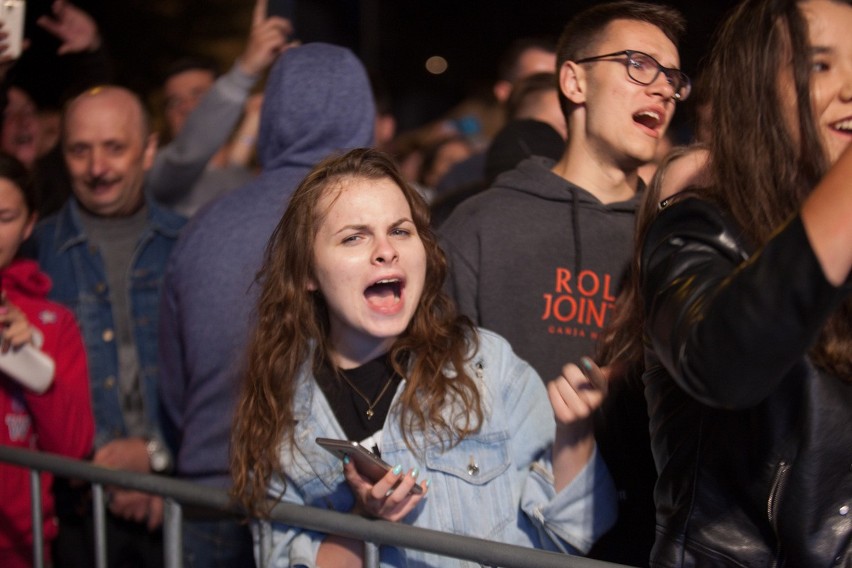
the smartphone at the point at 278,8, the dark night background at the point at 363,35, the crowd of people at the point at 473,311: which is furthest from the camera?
the dark night background at the point at 363,35

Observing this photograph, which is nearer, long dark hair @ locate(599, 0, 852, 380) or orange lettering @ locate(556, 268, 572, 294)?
long dark hair @ locate(599, 0, 852, 380)

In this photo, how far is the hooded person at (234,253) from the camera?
3309mm

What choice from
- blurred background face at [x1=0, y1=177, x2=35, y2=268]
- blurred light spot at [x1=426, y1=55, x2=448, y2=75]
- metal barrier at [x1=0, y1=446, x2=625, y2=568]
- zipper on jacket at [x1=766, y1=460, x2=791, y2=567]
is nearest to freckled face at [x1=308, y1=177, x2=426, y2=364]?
metal barrier at [x1=0, y1=446, x2=625, y2=568]

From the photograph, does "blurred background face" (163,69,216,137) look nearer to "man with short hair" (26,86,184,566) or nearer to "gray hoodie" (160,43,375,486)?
"man with short hair" (26,86,184,566)

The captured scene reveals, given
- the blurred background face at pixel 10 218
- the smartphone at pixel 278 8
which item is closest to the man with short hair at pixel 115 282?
the blurred background face at pixel 10 218

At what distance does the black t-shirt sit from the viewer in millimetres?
2613

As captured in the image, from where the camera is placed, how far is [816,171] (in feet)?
5.72

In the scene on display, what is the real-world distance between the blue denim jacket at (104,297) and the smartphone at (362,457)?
68.3 inches

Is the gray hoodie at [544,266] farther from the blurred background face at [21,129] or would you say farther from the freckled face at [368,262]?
Answer: the blurred background face at [21,129]

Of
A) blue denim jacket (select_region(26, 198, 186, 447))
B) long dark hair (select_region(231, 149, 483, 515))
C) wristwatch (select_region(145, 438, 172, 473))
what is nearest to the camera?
long dark hair (select_region(231, 149, 483, 515))

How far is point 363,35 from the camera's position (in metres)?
7.85

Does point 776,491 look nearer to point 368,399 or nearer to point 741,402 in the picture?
point 741,402

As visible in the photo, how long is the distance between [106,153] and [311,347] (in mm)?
1796

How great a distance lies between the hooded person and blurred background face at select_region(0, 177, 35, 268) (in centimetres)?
62
